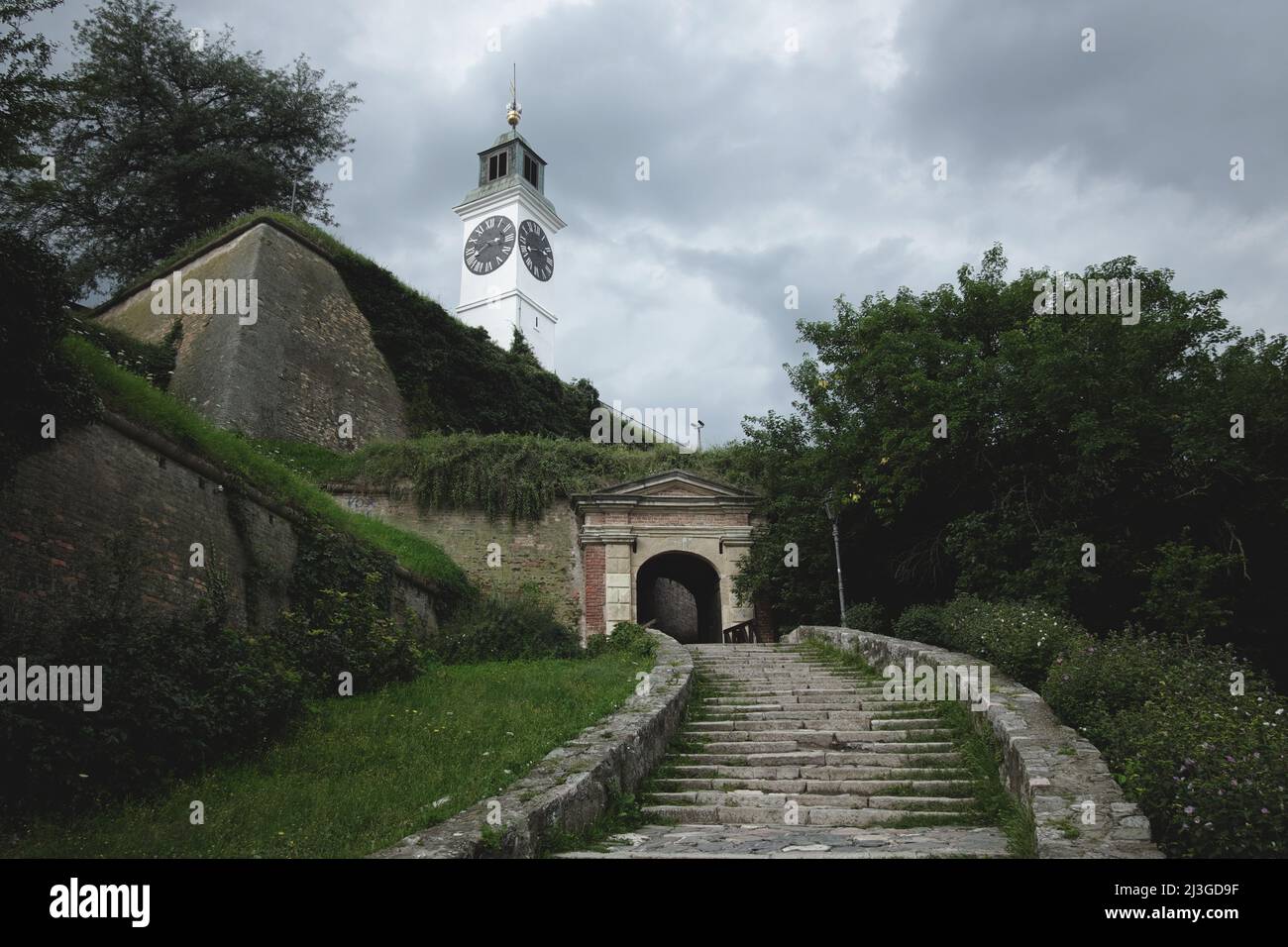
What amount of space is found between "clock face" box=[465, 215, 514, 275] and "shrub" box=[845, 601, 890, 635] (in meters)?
41.4

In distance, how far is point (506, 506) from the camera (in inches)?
856

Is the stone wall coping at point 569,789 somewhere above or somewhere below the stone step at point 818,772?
above

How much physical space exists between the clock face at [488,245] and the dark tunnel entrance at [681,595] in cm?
2911

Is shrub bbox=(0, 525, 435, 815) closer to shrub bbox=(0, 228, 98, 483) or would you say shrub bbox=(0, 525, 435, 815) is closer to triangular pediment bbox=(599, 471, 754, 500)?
shrub bbox=(0, 228, 98, 483)

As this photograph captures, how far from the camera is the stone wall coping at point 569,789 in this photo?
5.06 m

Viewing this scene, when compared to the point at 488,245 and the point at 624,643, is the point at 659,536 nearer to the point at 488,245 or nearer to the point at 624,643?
the point at 624,643

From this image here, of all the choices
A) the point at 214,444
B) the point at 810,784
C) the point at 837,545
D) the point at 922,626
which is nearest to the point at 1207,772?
the point at 810,784

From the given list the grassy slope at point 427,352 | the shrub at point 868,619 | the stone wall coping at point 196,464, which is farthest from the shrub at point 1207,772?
the grassy slope at point 427,352

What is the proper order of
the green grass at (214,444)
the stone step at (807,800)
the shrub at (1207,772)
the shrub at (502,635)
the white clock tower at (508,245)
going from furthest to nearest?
1. the white clock tower at (508,245)
2. the shrub at (502,635)
3. the green grass at (214,444)
4. the stone step at (807,800)
5. the shrub at (1207,772)

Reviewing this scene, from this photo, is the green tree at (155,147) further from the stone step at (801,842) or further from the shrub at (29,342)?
the stone step at (801,842)

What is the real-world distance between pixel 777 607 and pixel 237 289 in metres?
16.3

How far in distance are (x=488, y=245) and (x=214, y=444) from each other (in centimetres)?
4515
